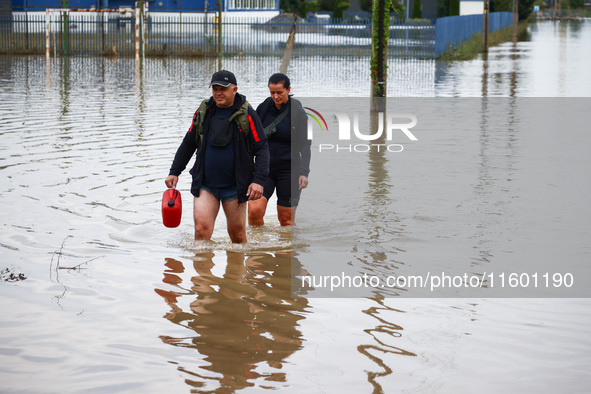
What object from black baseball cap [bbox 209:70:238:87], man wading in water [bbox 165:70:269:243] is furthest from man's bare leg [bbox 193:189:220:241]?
black baseball cap [bbox 209:70:238:87]

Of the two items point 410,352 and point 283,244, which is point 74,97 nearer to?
point 283,244

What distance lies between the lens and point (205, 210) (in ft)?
25.9

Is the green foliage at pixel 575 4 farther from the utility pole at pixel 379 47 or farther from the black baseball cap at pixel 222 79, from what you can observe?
the black baseball cap at pixel 222 79

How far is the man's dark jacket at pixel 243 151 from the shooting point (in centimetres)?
762

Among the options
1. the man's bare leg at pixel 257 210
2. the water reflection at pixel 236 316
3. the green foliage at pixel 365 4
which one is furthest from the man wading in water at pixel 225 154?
the green foliage at pixel 365 4

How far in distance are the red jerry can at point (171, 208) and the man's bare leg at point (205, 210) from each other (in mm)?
153

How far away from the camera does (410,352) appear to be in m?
5.70

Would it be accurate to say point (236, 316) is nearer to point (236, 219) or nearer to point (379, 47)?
point (236, 219)

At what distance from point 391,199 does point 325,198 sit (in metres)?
0.78

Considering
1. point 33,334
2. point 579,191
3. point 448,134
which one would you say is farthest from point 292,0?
point 33,334

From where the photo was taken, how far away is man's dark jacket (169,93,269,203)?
7.62 m

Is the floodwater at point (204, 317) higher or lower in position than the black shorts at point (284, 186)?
lower

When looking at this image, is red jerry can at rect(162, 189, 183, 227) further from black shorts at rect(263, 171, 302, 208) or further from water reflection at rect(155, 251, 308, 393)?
black shorts at rect(263, 171, 302, 208)

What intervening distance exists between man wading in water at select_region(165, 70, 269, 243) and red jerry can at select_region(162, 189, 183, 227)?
0.17 metres
